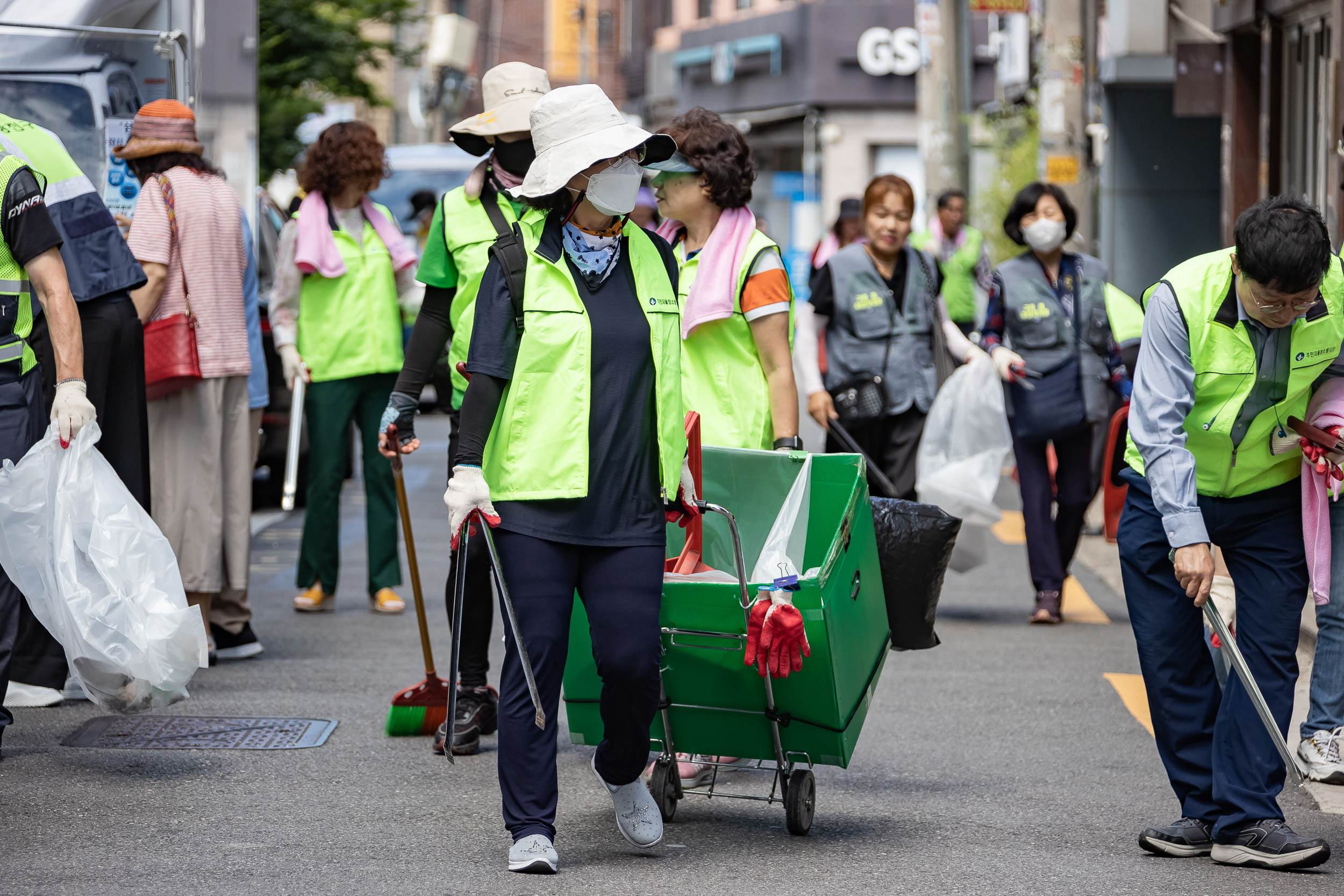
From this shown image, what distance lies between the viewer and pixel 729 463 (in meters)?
5.18

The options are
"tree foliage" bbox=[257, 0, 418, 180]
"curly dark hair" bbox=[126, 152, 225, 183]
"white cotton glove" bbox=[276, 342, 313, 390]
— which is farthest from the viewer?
"tree foliage" bbox=[257, 0, 418, 180]

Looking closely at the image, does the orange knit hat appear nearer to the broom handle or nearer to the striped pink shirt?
the striped pink shirt

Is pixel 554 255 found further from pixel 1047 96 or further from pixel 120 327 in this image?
pixel 1047 96

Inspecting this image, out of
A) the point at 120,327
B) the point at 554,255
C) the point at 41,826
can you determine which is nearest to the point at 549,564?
the point at 554,255

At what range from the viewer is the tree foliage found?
19.1m

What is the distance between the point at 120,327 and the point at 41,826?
5.94 feet

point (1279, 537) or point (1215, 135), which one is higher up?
point (1215, 135)

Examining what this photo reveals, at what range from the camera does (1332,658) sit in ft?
18.6

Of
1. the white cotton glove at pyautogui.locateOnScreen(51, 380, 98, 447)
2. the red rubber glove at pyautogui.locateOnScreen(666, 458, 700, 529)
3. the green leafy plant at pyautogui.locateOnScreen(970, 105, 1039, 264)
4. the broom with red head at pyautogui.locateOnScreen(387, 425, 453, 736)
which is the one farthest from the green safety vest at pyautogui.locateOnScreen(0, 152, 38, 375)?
the green leafy plant at pyautogui.locateOnScreen(970, 105, 1039, 264)

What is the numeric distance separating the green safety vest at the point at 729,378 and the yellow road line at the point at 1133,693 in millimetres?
1882

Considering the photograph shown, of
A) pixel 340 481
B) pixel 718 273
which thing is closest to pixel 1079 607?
pixel 340 481

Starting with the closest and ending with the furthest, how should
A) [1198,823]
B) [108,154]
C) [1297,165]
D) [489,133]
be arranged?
[1198,823]
[489,133]
[108,154]
[1297,165]

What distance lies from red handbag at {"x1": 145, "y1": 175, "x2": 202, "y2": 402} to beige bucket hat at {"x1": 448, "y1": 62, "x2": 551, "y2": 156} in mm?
1628

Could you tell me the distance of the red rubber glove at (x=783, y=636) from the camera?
4.45m
